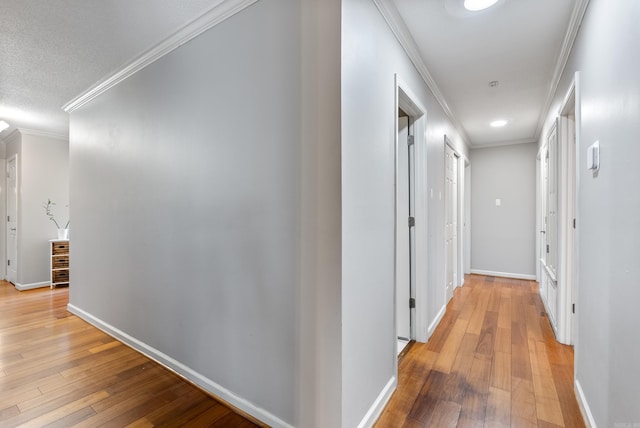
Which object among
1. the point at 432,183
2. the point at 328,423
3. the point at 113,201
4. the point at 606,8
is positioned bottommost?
the point at 328,423

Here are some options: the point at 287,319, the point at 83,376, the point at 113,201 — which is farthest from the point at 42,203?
the point at 287,319

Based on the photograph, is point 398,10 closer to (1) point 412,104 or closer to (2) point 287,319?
(1) point 412,104

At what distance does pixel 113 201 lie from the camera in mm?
2697

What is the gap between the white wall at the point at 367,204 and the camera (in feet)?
4.48

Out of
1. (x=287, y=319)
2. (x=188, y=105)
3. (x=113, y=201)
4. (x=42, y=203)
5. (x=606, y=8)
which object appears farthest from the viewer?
(x=42, y=203)

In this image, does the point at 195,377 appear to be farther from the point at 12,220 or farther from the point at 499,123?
the point at 12,220

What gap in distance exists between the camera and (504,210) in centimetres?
520

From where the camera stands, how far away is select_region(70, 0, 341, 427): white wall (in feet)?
4.50

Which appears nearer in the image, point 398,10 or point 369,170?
point 369,170

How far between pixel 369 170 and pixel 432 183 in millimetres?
1529

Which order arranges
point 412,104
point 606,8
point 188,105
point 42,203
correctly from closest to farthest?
point 606,8
point 188,105
point 412,104
point 42,203

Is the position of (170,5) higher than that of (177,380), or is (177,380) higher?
(170,5)

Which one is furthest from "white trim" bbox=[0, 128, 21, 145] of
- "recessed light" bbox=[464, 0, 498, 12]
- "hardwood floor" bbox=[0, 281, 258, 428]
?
"recessed light" bbox=[464, 0, 498, 12]

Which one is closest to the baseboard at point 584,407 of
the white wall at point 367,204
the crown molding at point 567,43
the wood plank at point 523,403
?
the wood plank at point 523,403
